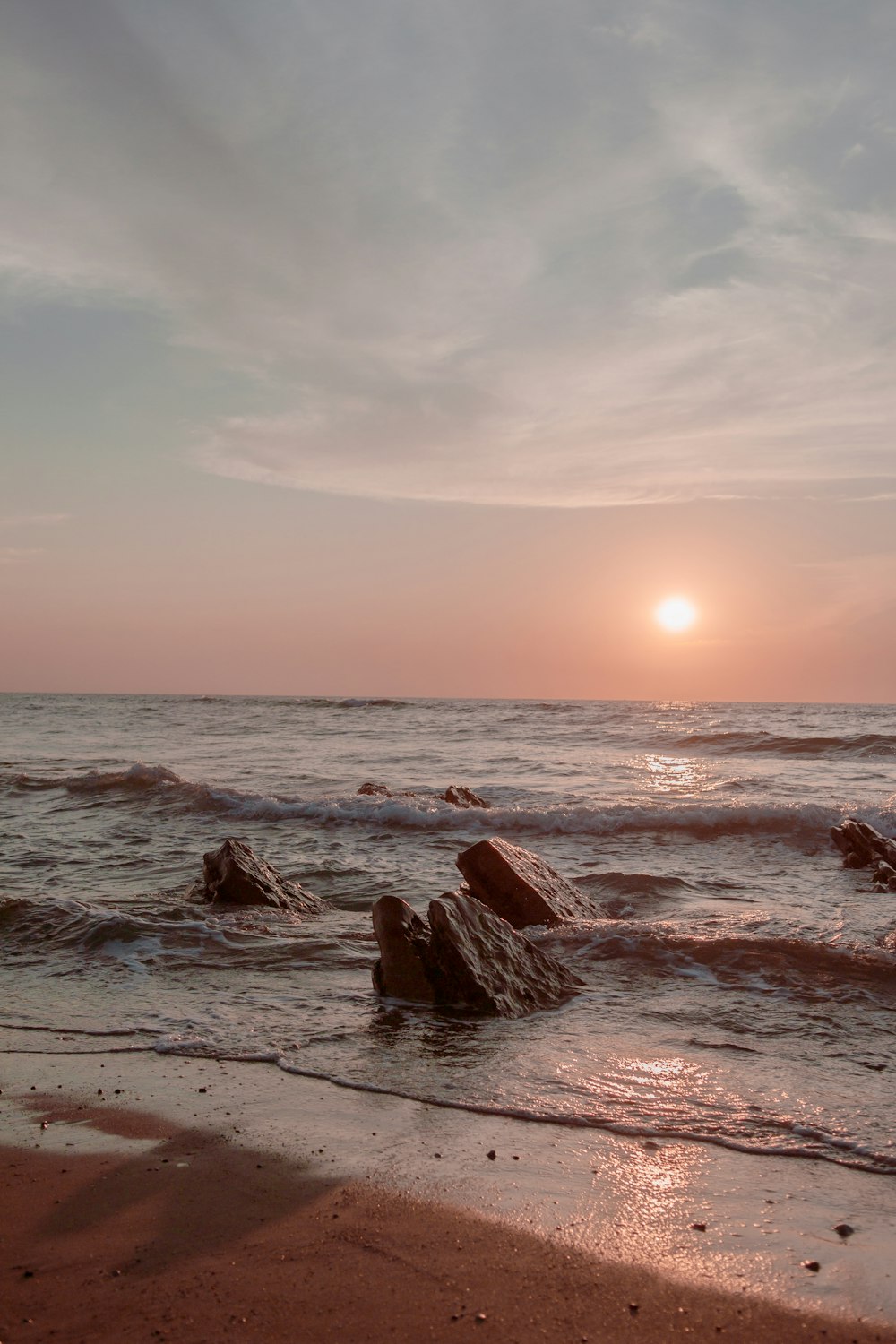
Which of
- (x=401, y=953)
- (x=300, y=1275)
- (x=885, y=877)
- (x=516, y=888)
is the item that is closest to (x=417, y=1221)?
(x=300, y=1275)

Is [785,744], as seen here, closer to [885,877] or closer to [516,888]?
[885,877]

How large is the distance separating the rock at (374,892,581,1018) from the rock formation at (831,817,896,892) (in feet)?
16.9

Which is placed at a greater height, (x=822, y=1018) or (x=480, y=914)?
(x=480, y=914)

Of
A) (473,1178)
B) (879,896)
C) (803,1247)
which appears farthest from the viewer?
(879,896)

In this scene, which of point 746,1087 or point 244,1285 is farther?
point 746,1087

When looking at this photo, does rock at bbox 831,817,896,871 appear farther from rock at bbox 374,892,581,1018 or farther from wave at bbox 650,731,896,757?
wave at bbox 650,731,896,757

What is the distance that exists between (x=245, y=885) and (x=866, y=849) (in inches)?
268

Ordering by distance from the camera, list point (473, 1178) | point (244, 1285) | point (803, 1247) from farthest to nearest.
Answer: point (473, 1178) → point (803, 1247) → point (244, 1285)

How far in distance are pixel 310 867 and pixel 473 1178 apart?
7.42 metres

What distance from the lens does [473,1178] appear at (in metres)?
3.19

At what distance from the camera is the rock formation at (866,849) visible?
957cm

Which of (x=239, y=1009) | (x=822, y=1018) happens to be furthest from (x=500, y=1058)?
(x=822, y=1018)

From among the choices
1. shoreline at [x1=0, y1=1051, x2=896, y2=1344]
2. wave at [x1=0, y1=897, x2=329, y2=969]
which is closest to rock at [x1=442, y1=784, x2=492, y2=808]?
wave at [x1=0, y1=897, x2=329, y2=969]

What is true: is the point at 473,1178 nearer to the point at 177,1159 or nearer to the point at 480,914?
the point at 177,1159
